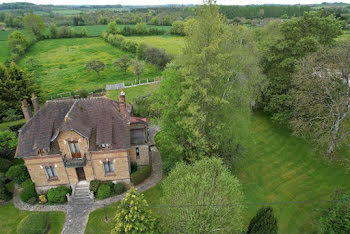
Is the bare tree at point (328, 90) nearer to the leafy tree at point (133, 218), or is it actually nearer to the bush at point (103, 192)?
the leafy tree at point (133, 218)

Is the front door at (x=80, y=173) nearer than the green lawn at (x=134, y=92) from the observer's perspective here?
Yes

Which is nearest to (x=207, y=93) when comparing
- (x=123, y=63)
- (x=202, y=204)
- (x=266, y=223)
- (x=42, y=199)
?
(x=202, y=204)

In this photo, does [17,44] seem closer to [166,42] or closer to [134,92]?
[166,42]

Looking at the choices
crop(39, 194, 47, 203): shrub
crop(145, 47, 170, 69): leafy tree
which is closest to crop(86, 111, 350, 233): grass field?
crop(39, 194, 47, 203): shrub

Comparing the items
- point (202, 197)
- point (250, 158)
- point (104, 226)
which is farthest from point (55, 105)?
point (250, 158)

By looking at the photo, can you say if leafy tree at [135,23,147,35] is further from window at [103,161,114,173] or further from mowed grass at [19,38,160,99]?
window at [103,161,114,173]

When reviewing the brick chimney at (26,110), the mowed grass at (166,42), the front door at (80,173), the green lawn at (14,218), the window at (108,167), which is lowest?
the mowed grass at (166,42)

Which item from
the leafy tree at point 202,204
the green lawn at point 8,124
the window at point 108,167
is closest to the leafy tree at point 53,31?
the green lawn at point 8,124
